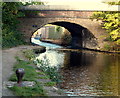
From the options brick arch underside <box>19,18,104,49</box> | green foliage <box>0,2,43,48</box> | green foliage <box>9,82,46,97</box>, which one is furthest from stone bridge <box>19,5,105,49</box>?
green foliage <box>9,82,46,97</box>

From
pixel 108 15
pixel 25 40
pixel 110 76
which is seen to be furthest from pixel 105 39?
pixel 110 76

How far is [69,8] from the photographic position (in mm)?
23062

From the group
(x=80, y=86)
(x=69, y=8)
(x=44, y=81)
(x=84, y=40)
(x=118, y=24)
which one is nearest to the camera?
(x=44, y=81)

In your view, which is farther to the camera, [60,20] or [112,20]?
[60,20]

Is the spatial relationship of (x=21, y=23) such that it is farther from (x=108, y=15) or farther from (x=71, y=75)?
(x=71, y=75)

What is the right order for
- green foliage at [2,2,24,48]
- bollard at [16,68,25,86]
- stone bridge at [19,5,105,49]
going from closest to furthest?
bollard at [16,68,25,86] → green foliage at [2,2,24,48] → stone bridge at [19,5,105,49]

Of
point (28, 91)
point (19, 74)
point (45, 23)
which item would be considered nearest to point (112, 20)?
point (45, 23)

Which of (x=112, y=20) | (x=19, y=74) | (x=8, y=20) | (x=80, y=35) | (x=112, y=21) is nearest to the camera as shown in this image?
(x=19, y=74)

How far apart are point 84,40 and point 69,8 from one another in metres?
5.55

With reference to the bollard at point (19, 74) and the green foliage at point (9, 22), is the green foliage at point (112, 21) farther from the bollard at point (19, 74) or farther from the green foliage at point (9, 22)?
the bollard at point (19, 74)

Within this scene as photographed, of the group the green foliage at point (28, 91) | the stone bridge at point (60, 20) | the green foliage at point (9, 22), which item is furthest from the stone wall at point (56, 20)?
the green foliage at point (28, 91)

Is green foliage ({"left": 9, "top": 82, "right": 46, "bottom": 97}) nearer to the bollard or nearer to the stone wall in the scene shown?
the bollard

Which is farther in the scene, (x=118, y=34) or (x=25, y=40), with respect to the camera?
(x=25, y=40)

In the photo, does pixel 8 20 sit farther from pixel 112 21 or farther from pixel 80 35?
pixel 80 35
